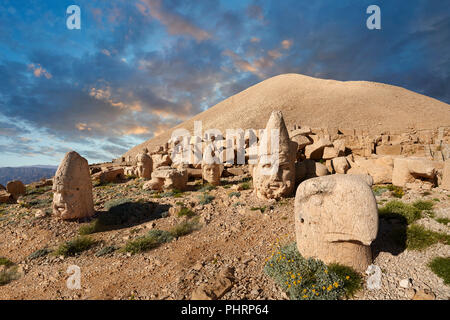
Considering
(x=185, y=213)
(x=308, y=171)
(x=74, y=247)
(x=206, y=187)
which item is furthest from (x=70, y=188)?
(x=308, y=171)

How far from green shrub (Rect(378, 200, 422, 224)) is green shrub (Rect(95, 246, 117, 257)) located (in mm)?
7434

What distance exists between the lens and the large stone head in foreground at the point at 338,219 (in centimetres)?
345

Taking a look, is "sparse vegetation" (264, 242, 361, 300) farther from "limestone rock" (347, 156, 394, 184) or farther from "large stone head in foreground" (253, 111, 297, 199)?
"limestone rock" (347, 156, 394, 184)

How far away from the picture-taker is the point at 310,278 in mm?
3635

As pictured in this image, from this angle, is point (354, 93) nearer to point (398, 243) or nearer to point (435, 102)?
point (435, 102)

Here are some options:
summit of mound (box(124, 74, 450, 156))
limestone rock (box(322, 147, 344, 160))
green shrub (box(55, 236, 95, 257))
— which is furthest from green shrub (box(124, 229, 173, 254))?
summit of mound (box(124, 74, 450, 156))

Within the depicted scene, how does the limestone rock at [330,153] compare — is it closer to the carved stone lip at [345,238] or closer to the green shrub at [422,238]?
the green shrub at [422,238]

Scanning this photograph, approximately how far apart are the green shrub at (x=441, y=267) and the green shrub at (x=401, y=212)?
1.44 metres

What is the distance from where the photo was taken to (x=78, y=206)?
7633mm

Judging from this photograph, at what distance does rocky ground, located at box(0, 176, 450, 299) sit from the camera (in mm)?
3740

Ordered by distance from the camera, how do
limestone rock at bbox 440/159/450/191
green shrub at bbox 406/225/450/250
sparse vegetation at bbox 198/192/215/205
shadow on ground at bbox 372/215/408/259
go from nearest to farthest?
green shrub at bbox 406/225/450/250 → shadow on ground at bbox 372/215/408/259 → limestone rock at bbox 440/159/450/191 → sparse vegetation at bbox 198/192/215/205

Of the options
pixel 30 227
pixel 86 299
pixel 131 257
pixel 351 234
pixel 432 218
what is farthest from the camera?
pixel 30 227
